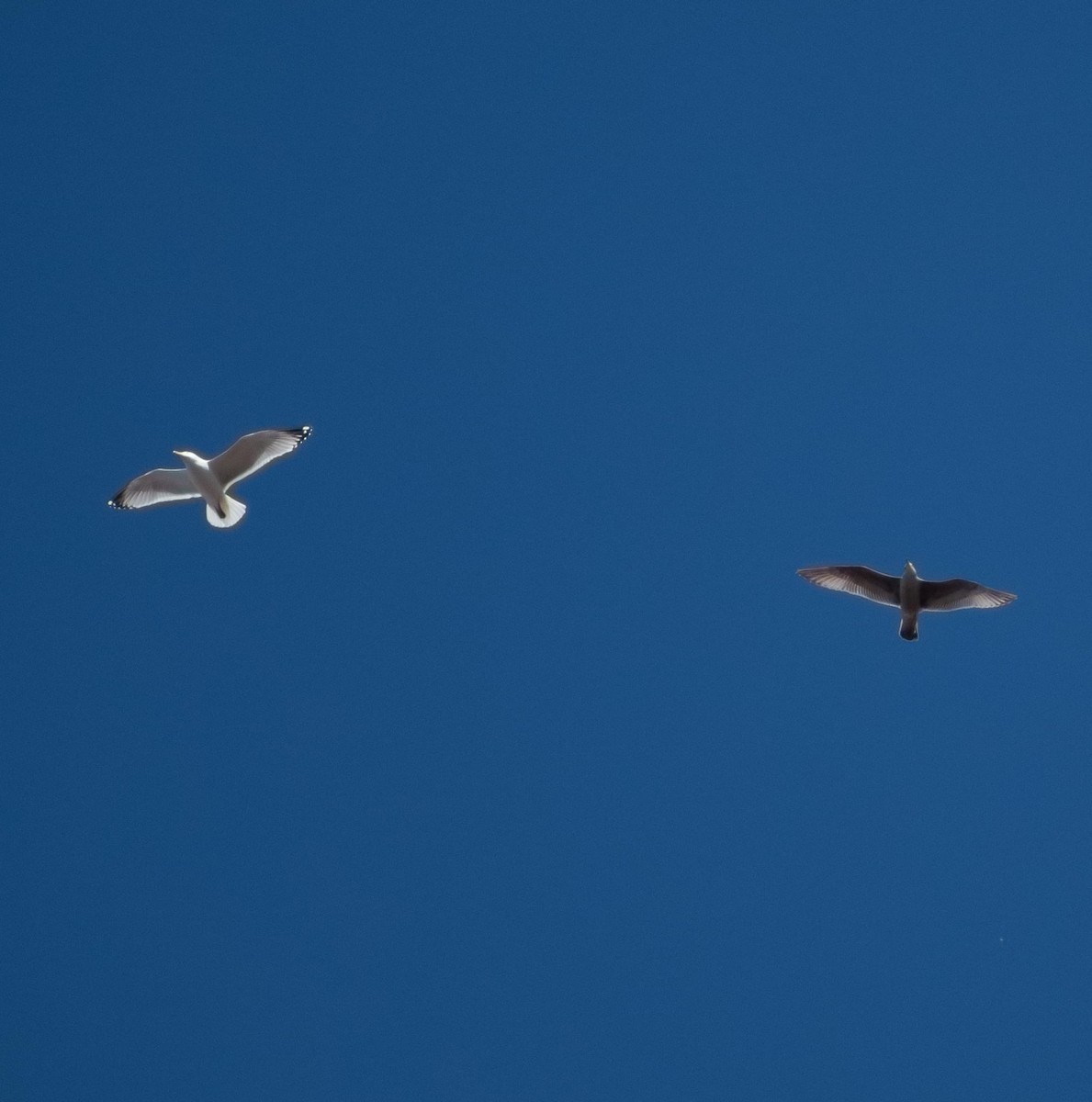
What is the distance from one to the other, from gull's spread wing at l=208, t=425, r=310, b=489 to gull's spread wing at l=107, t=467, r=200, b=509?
1.83ft

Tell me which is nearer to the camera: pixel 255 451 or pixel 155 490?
pixel 255 451

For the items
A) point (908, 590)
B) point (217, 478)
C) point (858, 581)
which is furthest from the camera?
point (858, 581)

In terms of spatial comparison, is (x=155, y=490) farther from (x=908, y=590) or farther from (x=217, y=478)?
(x=908, y=590)

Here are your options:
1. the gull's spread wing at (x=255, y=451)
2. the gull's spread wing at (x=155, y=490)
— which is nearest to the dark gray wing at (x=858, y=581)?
the gull's spread wing at (x=255, y=451)

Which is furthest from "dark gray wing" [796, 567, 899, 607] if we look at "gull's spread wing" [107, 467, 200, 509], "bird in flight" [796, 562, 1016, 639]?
"gull's spread wing" [107, 467, 200, 509]

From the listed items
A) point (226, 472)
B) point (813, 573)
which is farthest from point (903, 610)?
point (226, 472)

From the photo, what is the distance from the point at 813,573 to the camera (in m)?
22.6

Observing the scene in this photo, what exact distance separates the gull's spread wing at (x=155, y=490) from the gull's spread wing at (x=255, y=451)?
0.56 meters

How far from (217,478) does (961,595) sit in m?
9.36

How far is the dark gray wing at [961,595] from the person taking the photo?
21859 millimetres

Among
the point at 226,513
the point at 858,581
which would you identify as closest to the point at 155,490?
the point at 226,513

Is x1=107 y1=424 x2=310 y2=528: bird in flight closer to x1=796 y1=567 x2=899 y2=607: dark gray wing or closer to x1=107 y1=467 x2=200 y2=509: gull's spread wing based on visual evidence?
x1=107 y1=467 x2=200 y2=509: gull's spread wing

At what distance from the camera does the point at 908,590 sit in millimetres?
21984

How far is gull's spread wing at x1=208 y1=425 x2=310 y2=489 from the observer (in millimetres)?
20703
